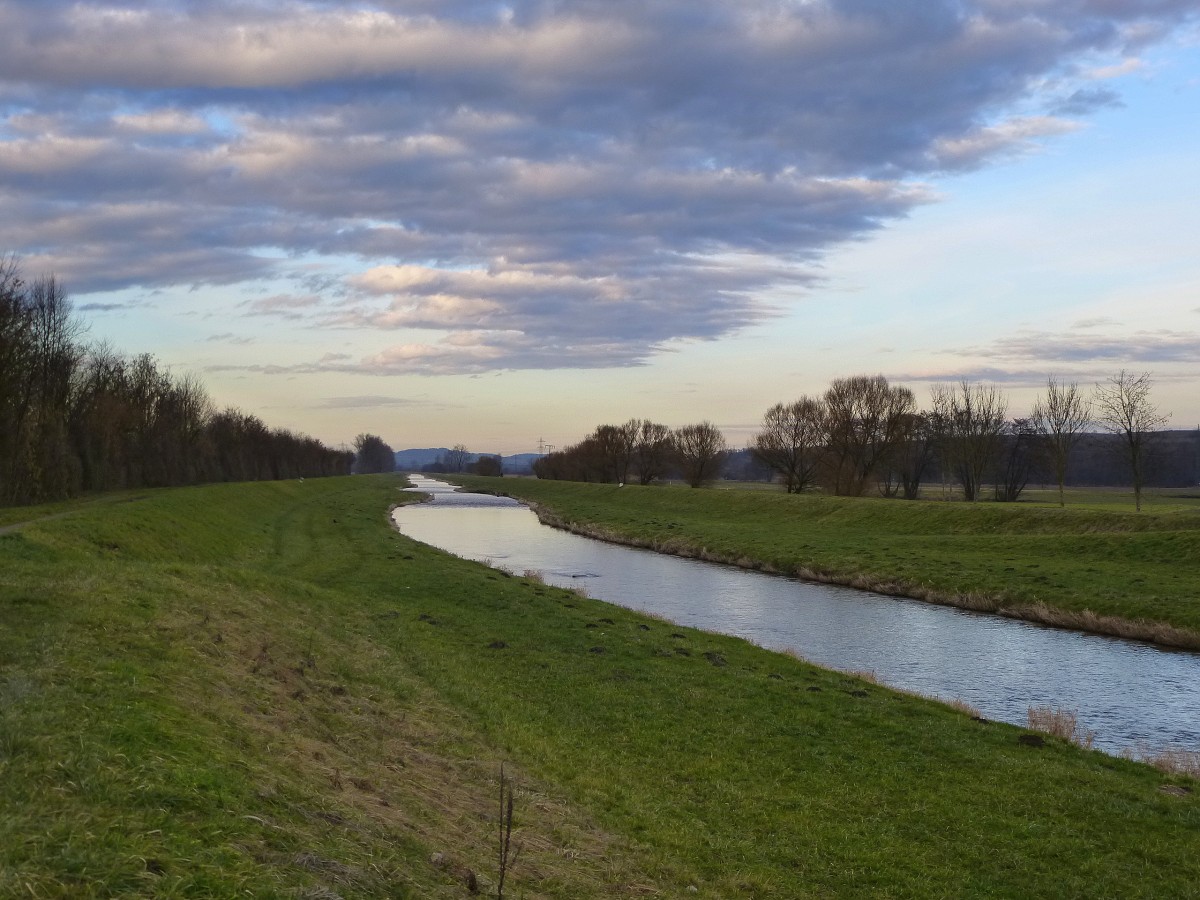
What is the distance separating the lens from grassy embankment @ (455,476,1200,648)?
103 feet

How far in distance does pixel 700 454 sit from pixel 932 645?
87.2 meters

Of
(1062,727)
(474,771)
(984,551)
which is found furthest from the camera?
(984,551)

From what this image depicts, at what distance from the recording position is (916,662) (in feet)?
82.7

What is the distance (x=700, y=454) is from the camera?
114625mm

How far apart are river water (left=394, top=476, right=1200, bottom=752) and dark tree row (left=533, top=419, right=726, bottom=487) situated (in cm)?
6675

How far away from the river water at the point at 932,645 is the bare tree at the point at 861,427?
40.6m

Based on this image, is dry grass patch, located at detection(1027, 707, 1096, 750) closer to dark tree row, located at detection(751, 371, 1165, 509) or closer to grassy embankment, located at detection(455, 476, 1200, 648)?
grassy embankment, located at detection(455, 476, 1200, 648)

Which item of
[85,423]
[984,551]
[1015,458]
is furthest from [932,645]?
[1015,458]

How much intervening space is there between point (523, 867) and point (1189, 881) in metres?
8.14

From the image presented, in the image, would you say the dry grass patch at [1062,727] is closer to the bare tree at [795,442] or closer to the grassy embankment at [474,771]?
the grassy embankment at [474,771]

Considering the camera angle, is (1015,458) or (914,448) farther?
(1015,458)

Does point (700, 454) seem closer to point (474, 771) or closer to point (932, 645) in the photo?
point (932, 645)

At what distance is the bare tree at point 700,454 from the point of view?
114562mm

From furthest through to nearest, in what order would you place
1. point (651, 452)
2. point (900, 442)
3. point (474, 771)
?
1. point (651, 452)
2. point (900, 442)
3. point (474, 771)
